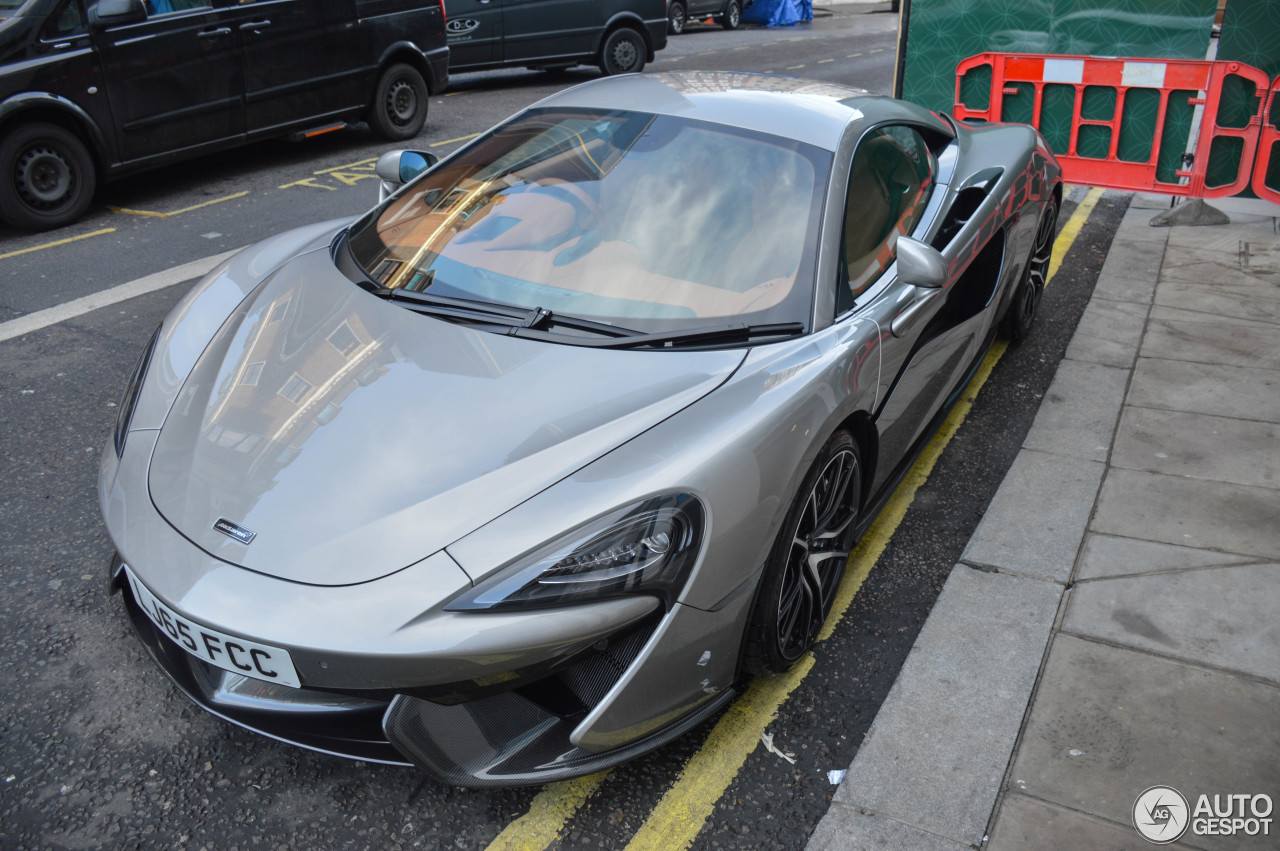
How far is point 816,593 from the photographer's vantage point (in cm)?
280

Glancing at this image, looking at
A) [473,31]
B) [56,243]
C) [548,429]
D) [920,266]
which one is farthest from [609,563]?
[473,31]

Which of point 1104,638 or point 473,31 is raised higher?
point 473,31

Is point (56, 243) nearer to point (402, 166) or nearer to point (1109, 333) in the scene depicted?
point (402, 166)

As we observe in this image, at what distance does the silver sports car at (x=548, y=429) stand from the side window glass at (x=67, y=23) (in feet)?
13.7

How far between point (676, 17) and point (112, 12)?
15075 mm

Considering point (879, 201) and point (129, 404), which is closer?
point (129, 404)

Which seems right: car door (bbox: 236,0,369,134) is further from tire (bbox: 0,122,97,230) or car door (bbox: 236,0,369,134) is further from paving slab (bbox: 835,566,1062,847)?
paving slab (bbox: 835,566,1062,847)

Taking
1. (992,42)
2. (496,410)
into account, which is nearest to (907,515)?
(496,410)

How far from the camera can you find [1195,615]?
10.2ft

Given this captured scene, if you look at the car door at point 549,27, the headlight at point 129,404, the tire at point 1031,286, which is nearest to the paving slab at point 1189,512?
the tire at point 1031,286

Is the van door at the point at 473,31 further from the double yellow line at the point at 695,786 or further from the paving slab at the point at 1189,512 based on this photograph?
the double yellow line at the point at 695,786

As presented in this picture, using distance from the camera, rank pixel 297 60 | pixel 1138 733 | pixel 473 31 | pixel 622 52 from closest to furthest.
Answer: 1. pixel 1138 733
2. pixel 297 60
3. pixel 473 31
4. pixel 622 52

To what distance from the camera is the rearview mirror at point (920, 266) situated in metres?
2.89

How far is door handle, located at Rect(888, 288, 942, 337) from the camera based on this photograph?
2.99 meters
